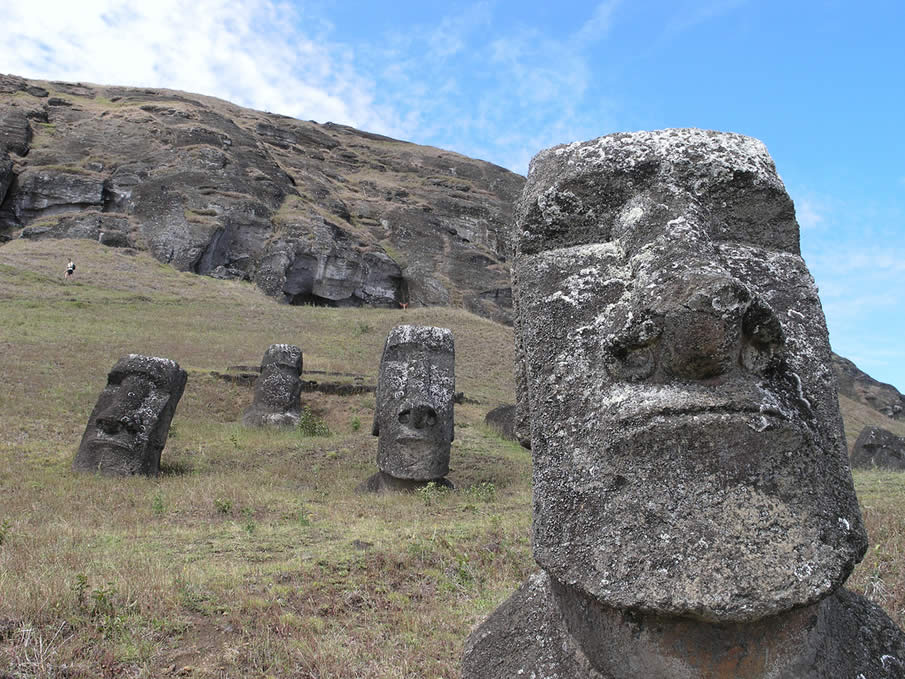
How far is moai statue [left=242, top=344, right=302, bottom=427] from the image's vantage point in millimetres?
15375

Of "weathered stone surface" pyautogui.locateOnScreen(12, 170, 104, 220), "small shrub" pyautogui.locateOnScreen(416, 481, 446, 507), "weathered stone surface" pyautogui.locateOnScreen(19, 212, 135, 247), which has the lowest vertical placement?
"small shrub" pyautogui.locateOnScreen(416, 481, 446, 507)

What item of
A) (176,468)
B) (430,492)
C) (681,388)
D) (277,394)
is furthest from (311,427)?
(681,388)

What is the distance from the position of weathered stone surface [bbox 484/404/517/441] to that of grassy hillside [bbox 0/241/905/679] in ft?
1.62

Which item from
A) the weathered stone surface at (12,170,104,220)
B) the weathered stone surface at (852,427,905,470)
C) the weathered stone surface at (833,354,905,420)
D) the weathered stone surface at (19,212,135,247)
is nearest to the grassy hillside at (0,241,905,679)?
the weathered stone surface at (852,427,905,470)

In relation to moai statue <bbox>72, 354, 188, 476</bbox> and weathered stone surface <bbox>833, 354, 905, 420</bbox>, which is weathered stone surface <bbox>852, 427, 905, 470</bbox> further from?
weathered stone surface <bbox>833, 354, 905, 420</bbox>

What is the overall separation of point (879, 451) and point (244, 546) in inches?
531

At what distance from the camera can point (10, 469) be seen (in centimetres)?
927

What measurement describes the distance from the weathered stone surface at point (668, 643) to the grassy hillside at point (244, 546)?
45.9 inches

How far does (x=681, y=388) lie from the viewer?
6.26ft

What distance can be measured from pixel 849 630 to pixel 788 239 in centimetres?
126

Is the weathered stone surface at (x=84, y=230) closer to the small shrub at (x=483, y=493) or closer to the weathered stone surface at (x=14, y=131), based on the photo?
the weathered stone surface at (x=14, y=131)

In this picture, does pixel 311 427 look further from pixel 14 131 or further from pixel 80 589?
pixel 14 131

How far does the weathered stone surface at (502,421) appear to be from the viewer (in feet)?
51.0

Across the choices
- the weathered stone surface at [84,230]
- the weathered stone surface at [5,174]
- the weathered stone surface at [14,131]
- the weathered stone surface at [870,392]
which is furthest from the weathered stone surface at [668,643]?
the weathered stone surface at [14,131]
